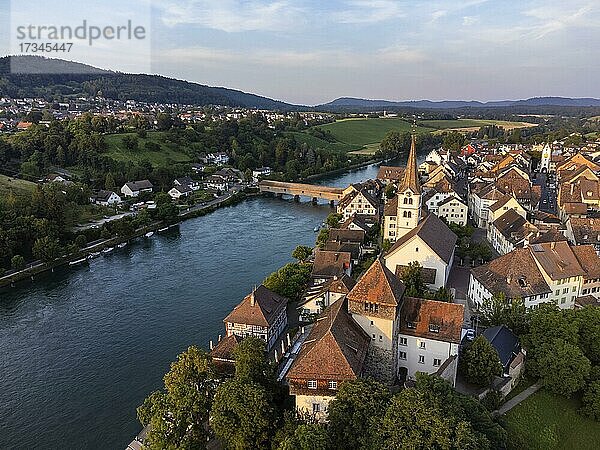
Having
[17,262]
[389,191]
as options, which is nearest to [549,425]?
[17,262]

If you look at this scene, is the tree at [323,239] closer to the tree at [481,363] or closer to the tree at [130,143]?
the tree at [481,363]

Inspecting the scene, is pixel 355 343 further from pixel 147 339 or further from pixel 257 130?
pixel 257 130

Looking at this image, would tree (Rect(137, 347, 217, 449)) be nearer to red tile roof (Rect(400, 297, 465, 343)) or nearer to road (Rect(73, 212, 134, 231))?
red tile roof (Rect(400, 297, 465, 343))

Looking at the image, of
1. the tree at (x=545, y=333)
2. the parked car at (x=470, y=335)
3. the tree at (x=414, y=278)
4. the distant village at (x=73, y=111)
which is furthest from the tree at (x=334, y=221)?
the distant village at (x=73, y=111)

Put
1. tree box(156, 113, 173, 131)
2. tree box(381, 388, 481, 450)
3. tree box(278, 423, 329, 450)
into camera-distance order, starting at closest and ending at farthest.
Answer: tree box(381, 388, 481, 450) → tree box(278, 423, 329, 450) → tree box(156, 113, 173, 131)

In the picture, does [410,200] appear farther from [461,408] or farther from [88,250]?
→ [88,250]

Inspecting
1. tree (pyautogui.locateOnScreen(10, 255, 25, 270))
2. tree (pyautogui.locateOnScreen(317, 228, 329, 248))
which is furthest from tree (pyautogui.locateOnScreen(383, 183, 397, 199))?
tree (pyautogui.locateOnScreen(10, 255, 25, 270))

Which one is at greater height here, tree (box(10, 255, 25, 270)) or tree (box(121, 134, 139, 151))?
tree (box(121, 134, 139, 151))
